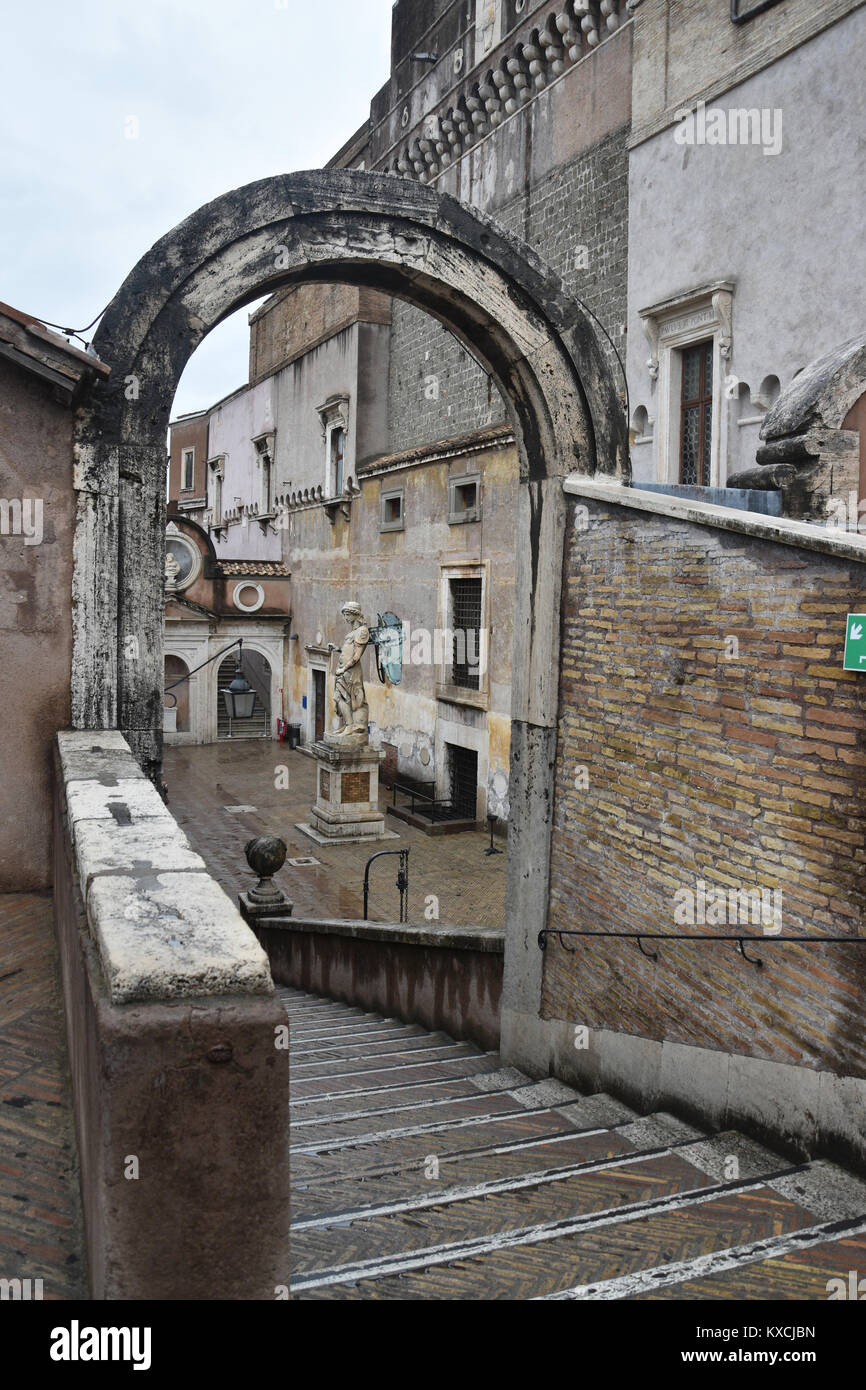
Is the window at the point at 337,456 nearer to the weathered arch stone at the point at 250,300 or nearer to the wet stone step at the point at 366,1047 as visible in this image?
the weathered arch stone at the point at 250,300

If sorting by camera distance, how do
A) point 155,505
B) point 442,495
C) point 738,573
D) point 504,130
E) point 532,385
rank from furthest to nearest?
point 442,495 < point 504,130 < point 532,385 < point 155,505 < point 738,573

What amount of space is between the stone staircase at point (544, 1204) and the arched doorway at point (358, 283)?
1924 mm

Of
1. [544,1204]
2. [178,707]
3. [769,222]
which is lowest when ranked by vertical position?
[544,1204]

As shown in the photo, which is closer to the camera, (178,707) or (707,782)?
(707,782)

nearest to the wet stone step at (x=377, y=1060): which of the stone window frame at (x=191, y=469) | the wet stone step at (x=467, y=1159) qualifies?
the wet stone step at (x=467, y=1159)

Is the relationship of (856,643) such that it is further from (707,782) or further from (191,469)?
(191,469)

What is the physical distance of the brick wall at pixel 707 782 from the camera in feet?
15.2

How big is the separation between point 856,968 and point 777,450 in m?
3.54

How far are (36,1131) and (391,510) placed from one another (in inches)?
748

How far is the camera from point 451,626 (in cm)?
1889

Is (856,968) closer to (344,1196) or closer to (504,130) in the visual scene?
(344,1196)

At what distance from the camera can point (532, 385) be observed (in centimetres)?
742

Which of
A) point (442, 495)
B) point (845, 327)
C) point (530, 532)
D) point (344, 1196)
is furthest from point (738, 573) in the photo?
point (442, 495)

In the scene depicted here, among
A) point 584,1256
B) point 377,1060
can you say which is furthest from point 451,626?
point 584,1256
